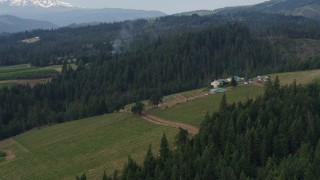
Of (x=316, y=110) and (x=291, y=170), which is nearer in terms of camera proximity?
(x=291, y=170)

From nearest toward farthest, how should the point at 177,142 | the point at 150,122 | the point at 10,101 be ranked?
1. the point at 177,142
2. the point at 150,122
3. the point at 10,101

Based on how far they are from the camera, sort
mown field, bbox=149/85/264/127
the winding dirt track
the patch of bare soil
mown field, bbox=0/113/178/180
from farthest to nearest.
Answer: the patch of bare soil → mown field, bbox=149/85/264/127 → the winding dirt track → mown field, bbox=0/113/178/180

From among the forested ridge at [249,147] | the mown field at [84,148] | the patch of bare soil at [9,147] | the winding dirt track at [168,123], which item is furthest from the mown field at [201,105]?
the patch of bare soil at [9,147]

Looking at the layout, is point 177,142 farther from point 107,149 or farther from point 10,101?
point 10,101

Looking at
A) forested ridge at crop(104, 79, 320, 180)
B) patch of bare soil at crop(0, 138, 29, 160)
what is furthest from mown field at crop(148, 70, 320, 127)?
patch of bare soil at crop(0, 138, 29, 160)

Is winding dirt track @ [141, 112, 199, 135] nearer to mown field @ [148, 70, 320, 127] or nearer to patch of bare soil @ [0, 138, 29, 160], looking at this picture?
mown field @ [148, 70, 320, 127]

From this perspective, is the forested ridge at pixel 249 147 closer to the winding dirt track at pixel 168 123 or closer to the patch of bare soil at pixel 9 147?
the winding dirt track at pixel 168 123

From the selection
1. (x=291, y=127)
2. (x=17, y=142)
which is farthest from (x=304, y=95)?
(x=17, y=142)
